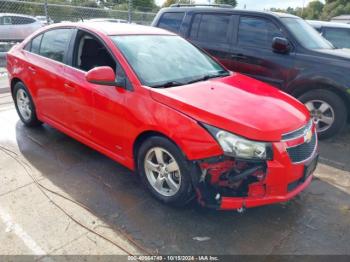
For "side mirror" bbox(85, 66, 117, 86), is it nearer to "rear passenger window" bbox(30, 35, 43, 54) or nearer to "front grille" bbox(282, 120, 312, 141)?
"front grille" bbox(282, 120, 312, 141)

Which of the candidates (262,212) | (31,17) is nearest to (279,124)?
(262,212)

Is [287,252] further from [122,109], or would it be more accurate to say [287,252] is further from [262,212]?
[122,109]

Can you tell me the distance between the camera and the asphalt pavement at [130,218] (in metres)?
2.62

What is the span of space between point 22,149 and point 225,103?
2874 mm

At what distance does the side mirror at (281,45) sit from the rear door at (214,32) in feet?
2.75

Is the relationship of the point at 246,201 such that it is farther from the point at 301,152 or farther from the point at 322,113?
the point at 322,113

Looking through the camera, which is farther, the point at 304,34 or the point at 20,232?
the point at 304,34

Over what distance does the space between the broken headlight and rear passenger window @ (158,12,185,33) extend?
413 cm

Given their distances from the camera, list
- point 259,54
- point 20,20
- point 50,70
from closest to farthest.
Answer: point 50,70 < point 259,54 < point 20,20

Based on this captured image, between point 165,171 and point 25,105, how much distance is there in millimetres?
2946

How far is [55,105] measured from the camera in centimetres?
406

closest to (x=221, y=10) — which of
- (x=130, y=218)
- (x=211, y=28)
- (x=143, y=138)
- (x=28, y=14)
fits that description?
(x=211, y=28)

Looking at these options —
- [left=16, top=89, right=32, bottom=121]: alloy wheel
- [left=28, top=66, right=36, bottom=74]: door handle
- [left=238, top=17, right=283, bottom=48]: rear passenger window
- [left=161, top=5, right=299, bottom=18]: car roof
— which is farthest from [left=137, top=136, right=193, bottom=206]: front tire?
[left=161, top=5, right=299, bottom=18]: car roof

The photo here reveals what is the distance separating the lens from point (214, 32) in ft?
18.8
